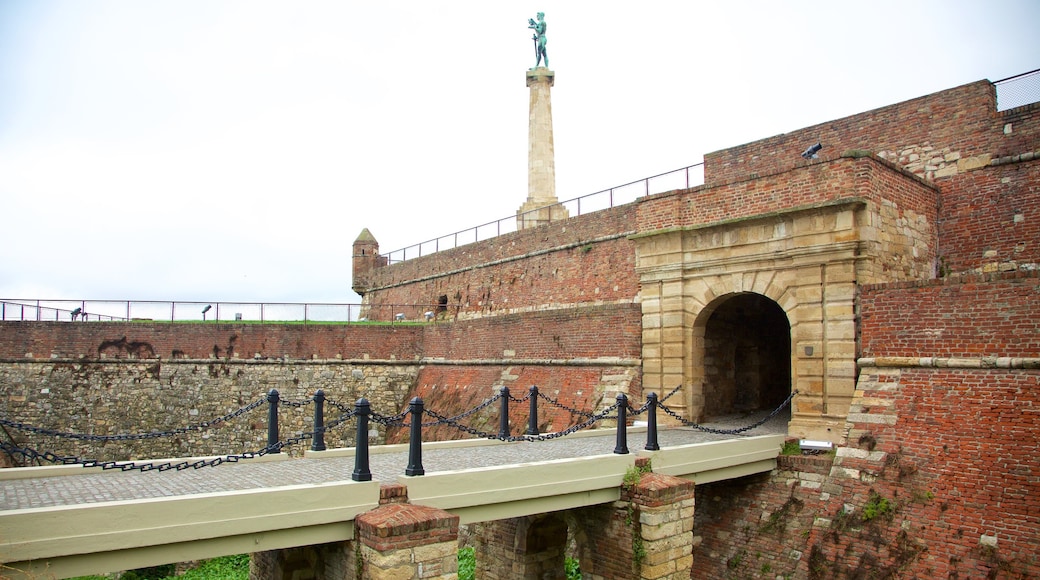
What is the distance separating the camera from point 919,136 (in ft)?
47.5

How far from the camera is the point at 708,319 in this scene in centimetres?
1430

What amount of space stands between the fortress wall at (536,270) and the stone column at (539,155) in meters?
2.10

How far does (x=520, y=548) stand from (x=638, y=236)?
6316 mm

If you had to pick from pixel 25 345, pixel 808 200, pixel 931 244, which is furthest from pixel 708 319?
pixel 25 345

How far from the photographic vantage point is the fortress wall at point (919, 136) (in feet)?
44.7

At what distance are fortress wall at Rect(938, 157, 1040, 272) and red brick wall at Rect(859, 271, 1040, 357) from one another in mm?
3853

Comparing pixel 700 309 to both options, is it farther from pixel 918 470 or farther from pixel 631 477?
pixel 631 477

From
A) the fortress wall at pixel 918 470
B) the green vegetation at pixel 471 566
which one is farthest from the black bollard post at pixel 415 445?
the green vegetation at pixel 471 566

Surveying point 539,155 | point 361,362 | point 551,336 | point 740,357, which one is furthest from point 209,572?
point 539,155

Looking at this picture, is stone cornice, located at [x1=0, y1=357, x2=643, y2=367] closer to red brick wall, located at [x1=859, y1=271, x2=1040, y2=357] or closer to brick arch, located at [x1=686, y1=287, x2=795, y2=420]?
brick arch, located at [x1=686, y1=287, x2=795, y2=420]

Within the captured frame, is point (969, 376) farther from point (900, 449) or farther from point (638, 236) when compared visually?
point (638, 236)

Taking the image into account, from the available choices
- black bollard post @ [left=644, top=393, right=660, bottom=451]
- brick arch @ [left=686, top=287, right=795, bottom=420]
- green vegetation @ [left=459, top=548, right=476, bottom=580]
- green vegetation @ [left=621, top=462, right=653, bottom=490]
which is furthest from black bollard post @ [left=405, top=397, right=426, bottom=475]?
brick arch @ [left=686, top=287, right=795, bottom=420]

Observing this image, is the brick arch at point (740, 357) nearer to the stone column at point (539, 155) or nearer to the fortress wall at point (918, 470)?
the fortress wall at point (918, 470)

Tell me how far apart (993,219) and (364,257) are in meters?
28.3
